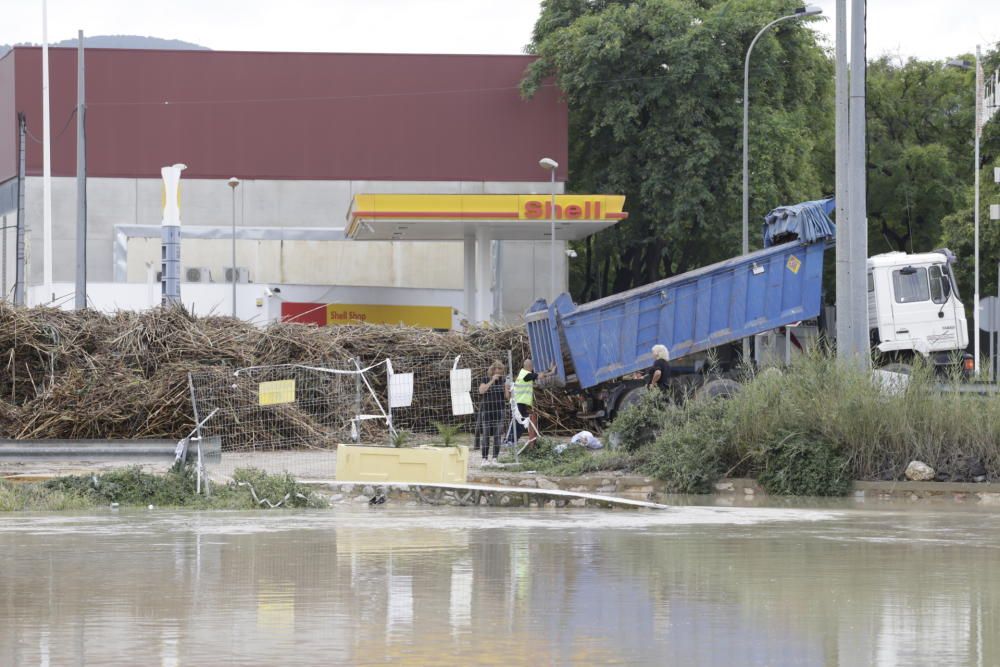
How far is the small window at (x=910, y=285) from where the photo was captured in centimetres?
2648

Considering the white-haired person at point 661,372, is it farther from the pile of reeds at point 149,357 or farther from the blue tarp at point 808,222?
the pile of reeds at point 149,357

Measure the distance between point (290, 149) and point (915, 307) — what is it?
1294 inches

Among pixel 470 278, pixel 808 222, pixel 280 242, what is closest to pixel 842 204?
pixel 808 222

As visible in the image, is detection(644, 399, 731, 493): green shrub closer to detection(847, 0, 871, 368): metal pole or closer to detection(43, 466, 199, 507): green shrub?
detection(847, 0, 871, 368): metal pole

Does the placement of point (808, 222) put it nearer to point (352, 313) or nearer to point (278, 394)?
point (278, 394)

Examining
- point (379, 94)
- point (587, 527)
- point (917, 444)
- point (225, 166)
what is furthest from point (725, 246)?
point (587, 527)

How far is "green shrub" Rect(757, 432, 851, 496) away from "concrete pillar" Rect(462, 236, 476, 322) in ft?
87.6

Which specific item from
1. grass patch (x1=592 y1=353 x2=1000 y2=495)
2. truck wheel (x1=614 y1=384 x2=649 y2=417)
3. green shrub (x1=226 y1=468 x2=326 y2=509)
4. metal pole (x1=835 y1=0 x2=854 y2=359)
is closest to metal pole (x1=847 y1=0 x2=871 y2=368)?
metal pole (x1=835 y1=0 x2=854 y2=359)

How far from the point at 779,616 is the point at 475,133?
46664 mm

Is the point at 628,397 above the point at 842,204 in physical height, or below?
below

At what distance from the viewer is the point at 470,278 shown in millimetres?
45344

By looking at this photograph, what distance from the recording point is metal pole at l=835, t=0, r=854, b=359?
19.5 meters

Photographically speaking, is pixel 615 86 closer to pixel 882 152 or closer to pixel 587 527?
pixel 882 152

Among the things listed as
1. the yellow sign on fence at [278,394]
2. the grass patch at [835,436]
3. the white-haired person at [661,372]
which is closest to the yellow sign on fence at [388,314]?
the white-haired person at [661,372]
